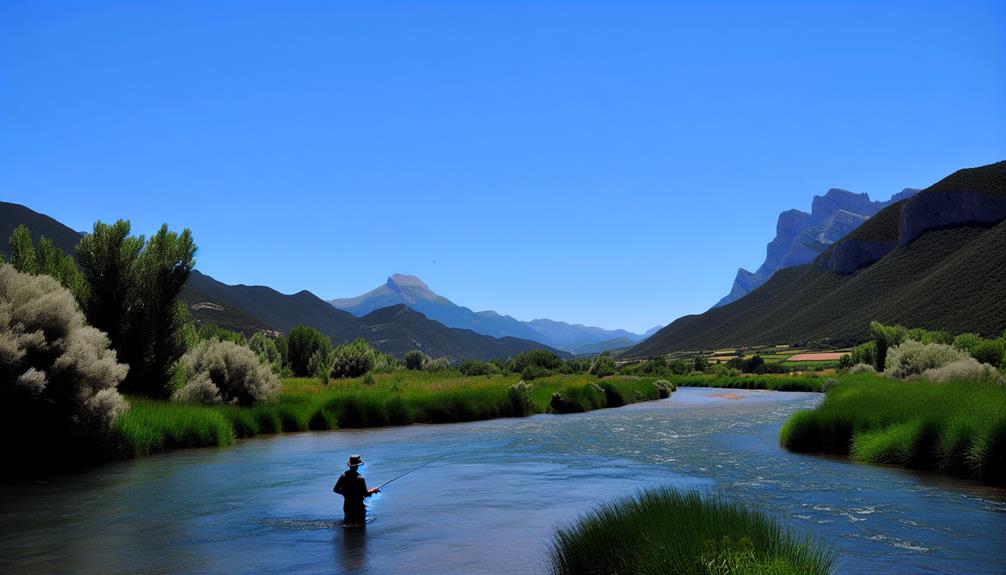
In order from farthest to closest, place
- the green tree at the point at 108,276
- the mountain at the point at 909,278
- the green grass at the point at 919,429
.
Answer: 1. the mountain at the point at 909,278
2. the green tree at the point at 108,276
3. the green grass at the point at 919,429

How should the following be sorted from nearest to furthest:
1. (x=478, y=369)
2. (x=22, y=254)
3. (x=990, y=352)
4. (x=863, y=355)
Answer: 1. (x=22, y=254)
2. (x=990, y=352)
3. (x=863, y=355)
4. (x=478, y=369)

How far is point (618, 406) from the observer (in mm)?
56219

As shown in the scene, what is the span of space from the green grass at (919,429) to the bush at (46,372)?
77.7ft

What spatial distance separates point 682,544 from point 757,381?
276 ft

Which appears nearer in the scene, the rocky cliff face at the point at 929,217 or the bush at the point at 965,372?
the bush at the point at 965,372

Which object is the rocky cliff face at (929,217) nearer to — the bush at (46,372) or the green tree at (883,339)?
the green tree at (883,339)

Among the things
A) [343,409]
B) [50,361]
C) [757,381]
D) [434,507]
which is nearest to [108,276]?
[50,361]

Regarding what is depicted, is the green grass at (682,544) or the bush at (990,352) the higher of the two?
the bush at (990,352)

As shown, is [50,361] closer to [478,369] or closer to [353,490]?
[353,490]

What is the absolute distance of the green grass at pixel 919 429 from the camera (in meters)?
19.0

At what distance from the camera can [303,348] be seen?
66375 millimetres

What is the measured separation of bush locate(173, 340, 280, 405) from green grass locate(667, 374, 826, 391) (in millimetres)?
56798

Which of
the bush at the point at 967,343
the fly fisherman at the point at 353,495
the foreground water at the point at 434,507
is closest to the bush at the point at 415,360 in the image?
the bush at the point at 967,343

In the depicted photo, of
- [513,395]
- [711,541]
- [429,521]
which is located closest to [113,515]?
[429,521]
